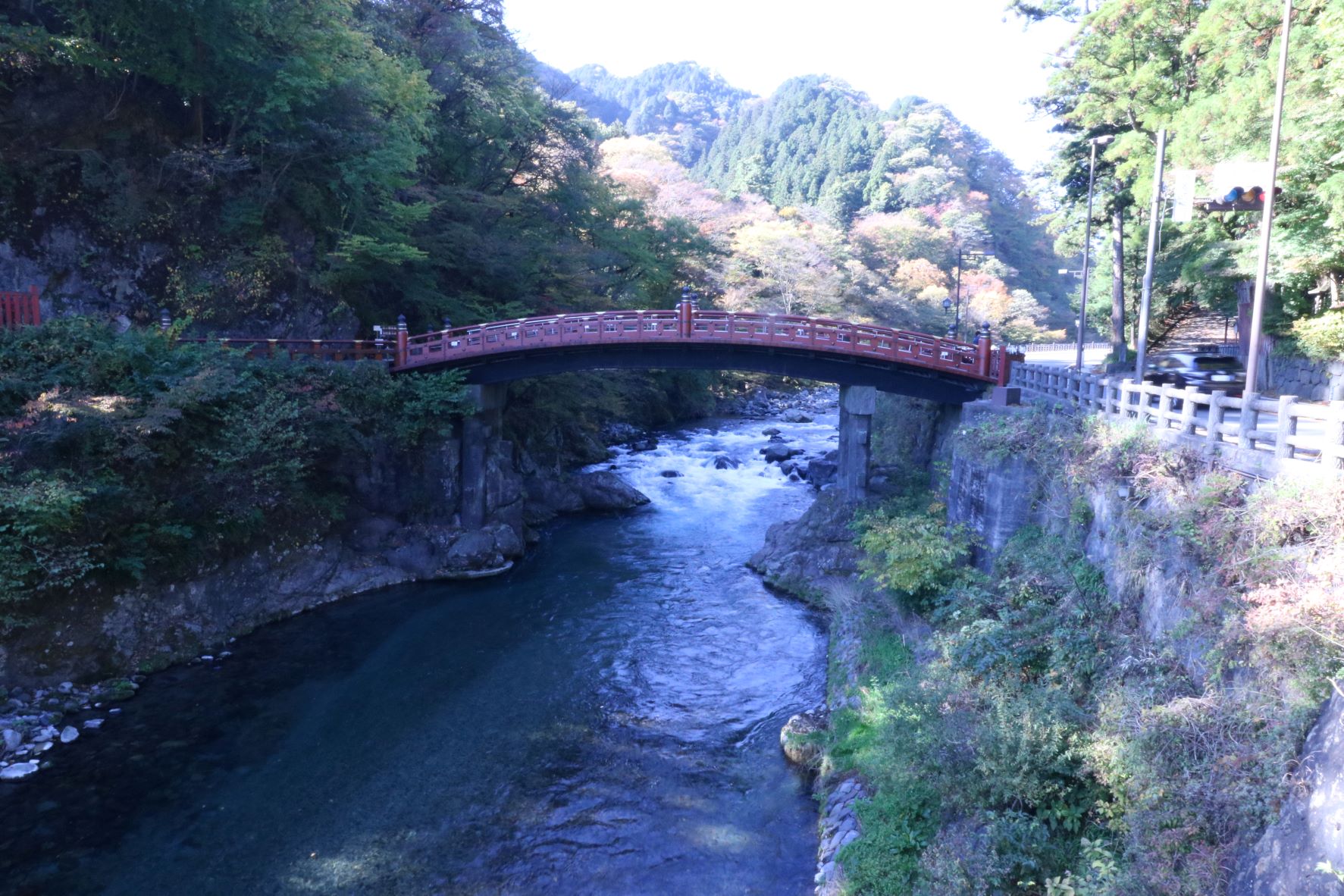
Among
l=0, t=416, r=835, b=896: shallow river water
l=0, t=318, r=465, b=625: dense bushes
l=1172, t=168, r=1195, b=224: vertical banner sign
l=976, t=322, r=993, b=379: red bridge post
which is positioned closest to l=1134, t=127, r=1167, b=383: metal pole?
l=1172, t=168, r=1195, b=224: vertical banner sign

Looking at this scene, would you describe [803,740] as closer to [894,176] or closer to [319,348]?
[319,348]

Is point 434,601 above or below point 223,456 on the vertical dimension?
below

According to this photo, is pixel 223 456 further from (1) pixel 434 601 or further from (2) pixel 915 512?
(2) pixel 915 512

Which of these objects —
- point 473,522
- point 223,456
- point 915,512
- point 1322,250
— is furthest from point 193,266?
point 1322,250

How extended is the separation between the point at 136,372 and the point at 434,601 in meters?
8.61

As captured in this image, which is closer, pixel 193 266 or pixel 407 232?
pixel 193 266

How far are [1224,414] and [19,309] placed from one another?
24913 millimetres

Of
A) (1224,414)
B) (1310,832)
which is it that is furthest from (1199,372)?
(1310,832)

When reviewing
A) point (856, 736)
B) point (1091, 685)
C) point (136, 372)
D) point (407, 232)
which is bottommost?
point (856, 736)

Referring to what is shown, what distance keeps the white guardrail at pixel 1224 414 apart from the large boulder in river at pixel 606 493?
15249 mm

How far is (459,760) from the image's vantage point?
45.0ft

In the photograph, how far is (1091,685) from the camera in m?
10.3

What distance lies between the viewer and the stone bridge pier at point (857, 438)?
76.9 feet

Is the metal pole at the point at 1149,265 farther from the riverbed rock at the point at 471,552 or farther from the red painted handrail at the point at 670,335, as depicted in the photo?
the riverbed rock at the point at 471,552
